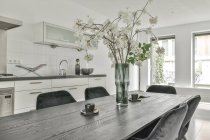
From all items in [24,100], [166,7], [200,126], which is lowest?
[200,126]

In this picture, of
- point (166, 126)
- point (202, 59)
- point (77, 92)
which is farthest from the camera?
point (202, 59)

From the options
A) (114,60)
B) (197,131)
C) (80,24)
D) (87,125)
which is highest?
(80,24)

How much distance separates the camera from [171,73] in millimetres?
6277

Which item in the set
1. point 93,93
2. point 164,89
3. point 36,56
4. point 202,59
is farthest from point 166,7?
point 36,56

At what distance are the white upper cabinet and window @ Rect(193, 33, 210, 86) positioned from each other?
161 inches

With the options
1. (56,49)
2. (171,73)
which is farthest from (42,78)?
(171,73)

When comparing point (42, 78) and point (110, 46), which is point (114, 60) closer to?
point (110, 46)

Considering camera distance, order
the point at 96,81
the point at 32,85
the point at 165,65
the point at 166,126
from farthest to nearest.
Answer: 1. the point at 165,65
2. the point at 96,81
3. the point at 32,85
4. the point at 166,126

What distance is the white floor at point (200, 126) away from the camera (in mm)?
3071

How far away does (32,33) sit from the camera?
11.4 ft

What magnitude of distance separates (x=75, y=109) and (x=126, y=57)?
72 cm

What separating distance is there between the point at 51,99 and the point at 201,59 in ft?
17.3

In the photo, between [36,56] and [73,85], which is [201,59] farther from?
[36,56]

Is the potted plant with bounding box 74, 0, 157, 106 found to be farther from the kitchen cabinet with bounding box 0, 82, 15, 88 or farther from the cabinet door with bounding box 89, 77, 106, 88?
the cabinet door with bounding box 89, 77, 106, 88
